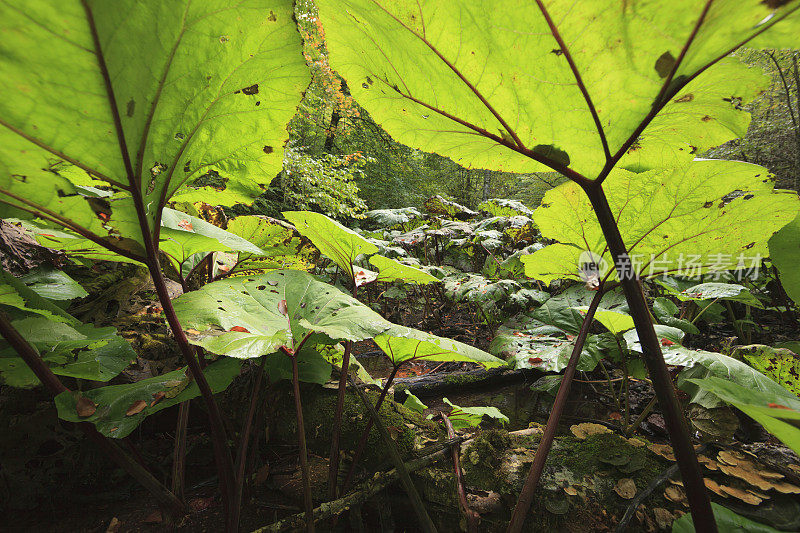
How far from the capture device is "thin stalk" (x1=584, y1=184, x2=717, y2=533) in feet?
1.99

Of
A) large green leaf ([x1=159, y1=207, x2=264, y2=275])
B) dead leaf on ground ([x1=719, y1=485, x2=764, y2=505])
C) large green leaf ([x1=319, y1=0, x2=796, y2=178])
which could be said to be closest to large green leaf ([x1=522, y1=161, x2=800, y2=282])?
large green leaf ([x1=319, y1=0, x2=796, y2=178])

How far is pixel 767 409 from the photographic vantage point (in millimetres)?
417

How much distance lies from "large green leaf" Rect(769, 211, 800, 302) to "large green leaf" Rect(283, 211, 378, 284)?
150 centimetres

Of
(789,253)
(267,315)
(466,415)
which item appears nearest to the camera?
(267,315)

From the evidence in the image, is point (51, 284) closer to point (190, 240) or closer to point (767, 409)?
point (190, 240)

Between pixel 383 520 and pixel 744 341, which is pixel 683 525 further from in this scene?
pixel 744 341

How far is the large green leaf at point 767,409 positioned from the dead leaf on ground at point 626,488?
536 millimetres

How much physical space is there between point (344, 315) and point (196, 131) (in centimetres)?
60

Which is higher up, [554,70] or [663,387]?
[554,70]

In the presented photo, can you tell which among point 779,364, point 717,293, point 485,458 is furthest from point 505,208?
point 485,458

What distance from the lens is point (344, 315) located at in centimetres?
92

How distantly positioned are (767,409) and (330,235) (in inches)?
46.5

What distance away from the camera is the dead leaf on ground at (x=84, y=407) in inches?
27.5

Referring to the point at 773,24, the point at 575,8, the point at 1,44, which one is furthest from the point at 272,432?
the point at 773,24
